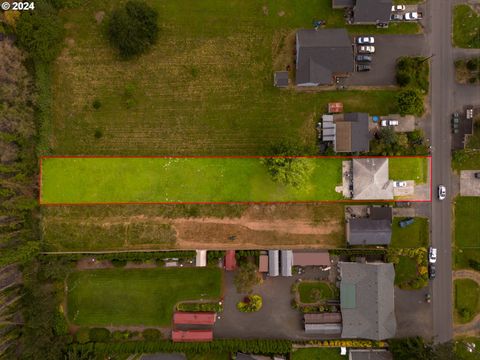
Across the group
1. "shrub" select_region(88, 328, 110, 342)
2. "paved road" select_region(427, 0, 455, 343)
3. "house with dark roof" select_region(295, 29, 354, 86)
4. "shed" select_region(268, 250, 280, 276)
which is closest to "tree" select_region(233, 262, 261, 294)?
"shed" select_region(268, 250, 280, 276)

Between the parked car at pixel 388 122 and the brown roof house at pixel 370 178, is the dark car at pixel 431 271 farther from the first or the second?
the parked car at pixel 388 122

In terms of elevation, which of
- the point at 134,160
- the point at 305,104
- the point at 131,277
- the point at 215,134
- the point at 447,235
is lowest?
the point at 131,277

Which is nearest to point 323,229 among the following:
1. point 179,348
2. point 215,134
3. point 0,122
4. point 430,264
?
point 430,264

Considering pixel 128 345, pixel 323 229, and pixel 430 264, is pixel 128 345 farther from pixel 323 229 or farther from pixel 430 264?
pixel 430 264

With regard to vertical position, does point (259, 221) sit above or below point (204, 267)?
above

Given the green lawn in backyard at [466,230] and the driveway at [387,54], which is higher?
the driveway at [387,54]

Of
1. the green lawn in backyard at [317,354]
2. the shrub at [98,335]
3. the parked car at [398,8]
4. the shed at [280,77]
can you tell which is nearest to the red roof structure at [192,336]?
the shrub at [98,335]
